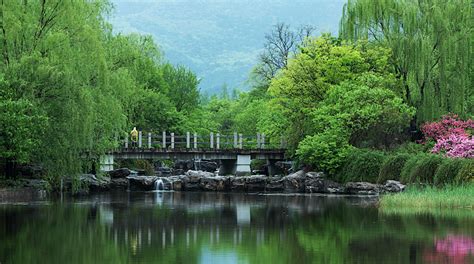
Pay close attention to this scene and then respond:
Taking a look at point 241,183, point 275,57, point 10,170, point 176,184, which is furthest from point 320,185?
point 275,57

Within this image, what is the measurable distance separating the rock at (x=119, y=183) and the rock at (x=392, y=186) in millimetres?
17368

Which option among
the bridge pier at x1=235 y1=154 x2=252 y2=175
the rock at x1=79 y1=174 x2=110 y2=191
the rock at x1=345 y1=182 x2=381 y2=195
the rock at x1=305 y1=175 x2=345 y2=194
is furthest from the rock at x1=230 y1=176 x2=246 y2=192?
the rock at x1=345 y1=182 x2=381 y2=195

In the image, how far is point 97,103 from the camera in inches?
1400

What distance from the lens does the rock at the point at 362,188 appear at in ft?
129

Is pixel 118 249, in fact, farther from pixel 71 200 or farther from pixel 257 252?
pixel 71 200

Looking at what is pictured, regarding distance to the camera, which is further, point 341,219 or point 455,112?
point 455,112

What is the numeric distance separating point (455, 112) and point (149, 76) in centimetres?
2681

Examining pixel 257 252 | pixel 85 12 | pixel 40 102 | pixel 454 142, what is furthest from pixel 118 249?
pixel 454 142

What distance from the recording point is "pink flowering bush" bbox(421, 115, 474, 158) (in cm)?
3788

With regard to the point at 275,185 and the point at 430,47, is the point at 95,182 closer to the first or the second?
the point at 275,185

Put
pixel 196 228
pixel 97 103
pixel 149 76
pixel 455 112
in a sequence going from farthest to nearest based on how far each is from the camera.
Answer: pixel 149 76 < pixel 455 112 < pixel 97 103 < pixel 196 228

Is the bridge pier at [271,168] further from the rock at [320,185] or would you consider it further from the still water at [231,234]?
the still water at [231,234]

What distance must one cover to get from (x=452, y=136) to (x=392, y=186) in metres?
4.88

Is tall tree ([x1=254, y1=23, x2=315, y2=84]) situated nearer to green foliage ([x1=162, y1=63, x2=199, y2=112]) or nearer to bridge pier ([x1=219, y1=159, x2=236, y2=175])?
green foliage ([x1=162, y1=63, x2=199, y2=112])
